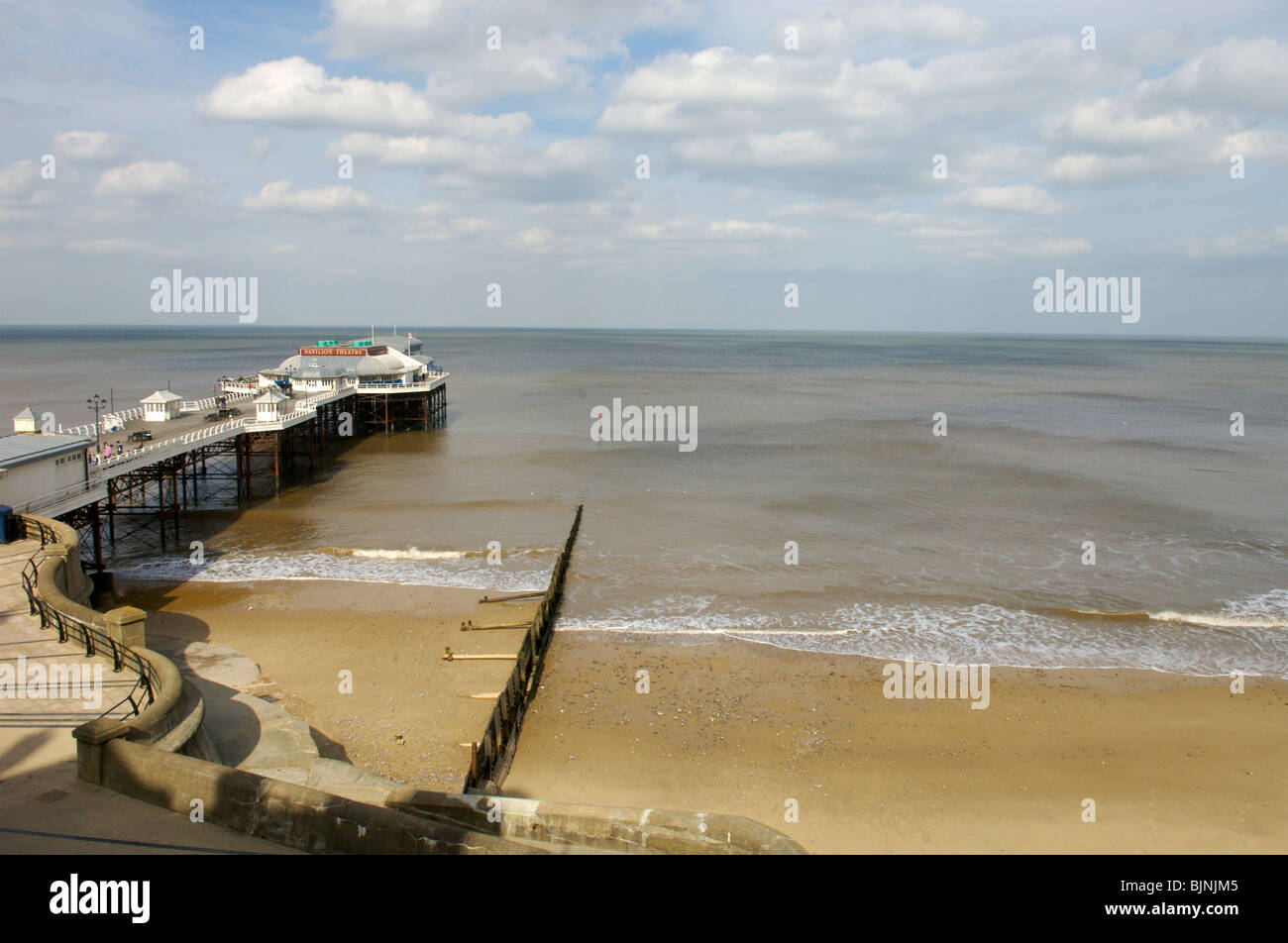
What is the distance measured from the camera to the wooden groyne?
1377cm

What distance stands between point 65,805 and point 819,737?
39.4 ft

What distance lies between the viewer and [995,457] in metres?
47.8

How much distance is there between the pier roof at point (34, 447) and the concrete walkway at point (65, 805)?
11291 millimetres

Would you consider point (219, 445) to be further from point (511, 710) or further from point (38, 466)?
point (511, 710)

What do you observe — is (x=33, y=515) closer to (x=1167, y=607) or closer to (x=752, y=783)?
(x=752, y=783)

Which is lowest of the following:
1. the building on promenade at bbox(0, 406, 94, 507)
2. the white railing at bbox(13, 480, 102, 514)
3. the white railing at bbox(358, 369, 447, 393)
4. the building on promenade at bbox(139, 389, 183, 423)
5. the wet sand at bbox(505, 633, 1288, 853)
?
the wet sand at bbox(505, 633, 1288, 853)

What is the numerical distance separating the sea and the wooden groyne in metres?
1.28

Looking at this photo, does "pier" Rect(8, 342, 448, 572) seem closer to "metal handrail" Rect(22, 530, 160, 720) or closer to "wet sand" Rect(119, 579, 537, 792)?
"wet sand" Rect(119, 579, 537, 792)

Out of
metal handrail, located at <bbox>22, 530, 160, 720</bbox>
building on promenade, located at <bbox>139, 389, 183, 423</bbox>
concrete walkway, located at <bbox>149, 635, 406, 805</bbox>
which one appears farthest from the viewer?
building on promenade, located at <bbox>139, 389, 183, 423</bbox>

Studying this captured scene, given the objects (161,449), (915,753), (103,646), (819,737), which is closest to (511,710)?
(819,737)

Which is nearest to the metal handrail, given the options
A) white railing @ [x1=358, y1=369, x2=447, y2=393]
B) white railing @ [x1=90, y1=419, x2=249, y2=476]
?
white railing @ [x1=90, y1=419, x2=249, y2=476]
